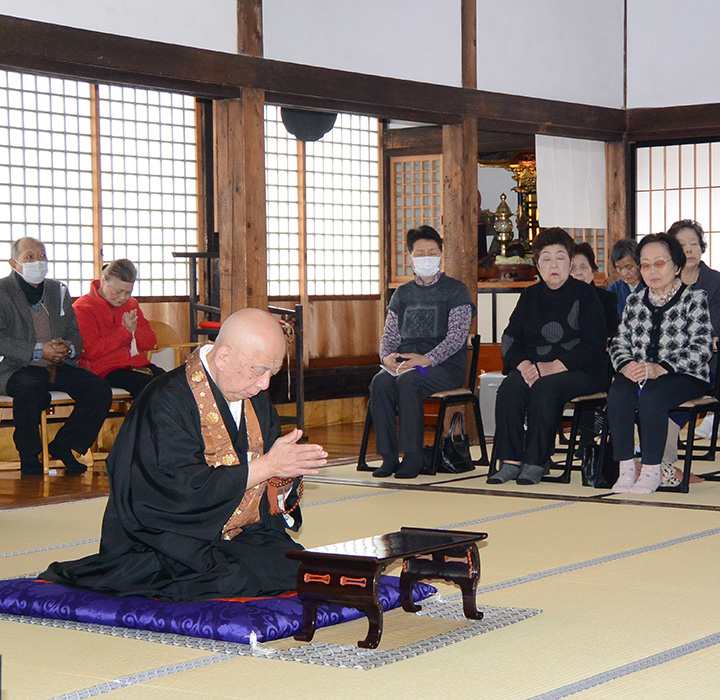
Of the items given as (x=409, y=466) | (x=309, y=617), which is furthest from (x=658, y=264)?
(x=309, y=617)

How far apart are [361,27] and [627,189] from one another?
2.50 meters

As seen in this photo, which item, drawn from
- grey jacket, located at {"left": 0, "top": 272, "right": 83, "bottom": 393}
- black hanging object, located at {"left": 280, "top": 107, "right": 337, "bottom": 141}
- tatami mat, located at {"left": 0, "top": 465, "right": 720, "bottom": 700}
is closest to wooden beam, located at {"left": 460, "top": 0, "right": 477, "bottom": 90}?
black hanging object, located at {"left": 280, "top": 107, "right": 337, "bottom": 141}

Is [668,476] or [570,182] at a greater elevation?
[570,182]

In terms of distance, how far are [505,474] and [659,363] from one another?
879 mm

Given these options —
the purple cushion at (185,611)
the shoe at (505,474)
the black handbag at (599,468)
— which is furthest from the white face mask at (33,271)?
the purple cushion at (185,611)

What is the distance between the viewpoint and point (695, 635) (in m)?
3.03

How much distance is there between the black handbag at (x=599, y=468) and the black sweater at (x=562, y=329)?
43 centimetres

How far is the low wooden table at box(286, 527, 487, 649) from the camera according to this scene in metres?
2.91

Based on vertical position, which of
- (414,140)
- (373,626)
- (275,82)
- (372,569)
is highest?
(414,140)

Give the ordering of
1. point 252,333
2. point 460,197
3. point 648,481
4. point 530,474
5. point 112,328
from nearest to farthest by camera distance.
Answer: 1. point 252,333
2. point 648,481
3. point 530,474
4. point 112,328
5. point 460,197

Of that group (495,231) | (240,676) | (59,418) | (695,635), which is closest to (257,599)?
(240,676)

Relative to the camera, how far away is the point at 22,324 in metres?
6.59

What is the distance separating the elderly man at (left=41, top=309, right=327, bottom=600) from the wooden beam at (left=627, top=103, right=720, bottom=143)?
554cm

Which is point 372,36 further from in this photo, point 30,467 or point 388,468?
point 30,467
